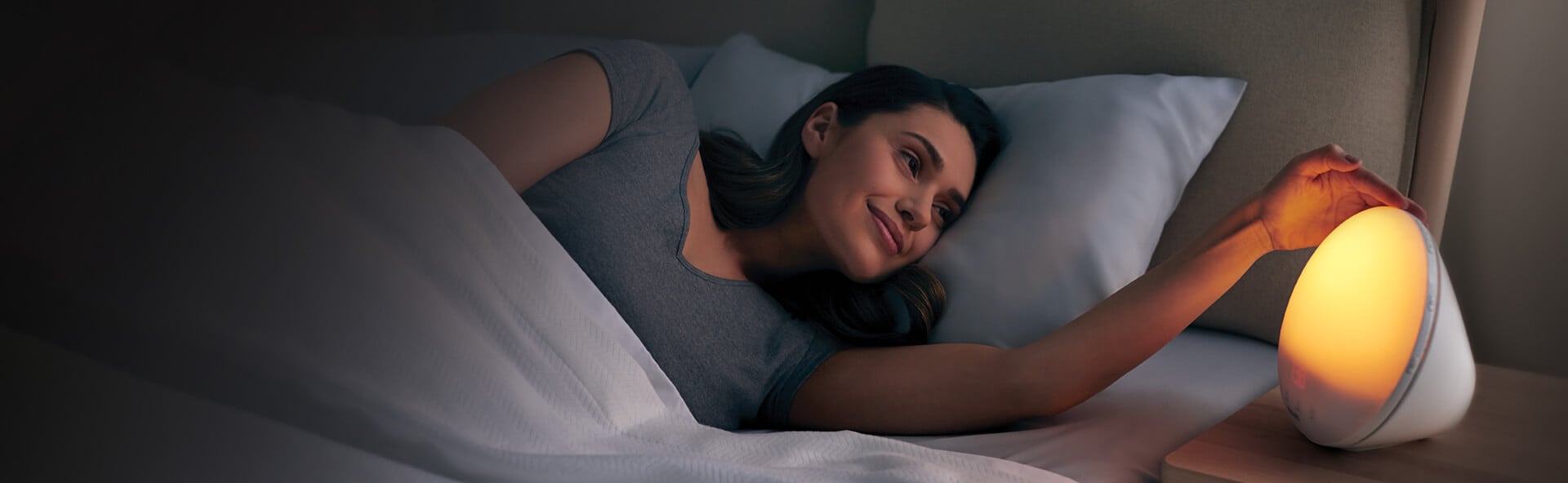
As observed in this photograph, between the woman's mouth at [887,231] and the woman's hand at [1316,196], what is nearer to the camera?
the woman's hand at [1316,196]

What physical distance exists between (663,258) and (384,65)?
0.33 m

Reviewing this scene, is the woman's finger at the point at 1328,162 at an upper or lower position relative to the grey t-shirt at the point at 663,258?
upper

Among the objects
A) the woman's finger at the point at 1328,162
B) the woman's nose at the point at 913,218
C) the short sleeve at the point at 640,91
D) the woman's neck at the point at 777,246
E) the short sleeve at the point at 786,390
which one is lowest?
the short sleeve at the point at 786,390

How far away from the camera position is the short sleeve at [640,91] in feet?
3.02

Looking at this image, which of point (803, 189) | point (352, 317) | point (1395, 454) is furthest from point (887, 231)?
point (352, 317)

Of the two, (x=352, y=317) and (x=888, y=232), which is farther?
(x=888, y=232)

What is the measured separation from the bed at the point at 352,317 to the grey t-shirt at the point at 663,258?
99mm

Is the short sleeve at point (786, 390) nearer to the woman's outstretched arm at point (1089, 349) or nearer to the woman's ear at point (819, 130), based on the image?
the woman's outstretched arm at point (1089, 349)

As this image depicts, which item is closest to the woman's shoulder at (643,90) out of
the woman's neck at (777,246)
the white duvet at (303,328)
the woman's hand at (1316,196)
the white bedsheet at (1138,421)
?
the woman's neck at (777,246)

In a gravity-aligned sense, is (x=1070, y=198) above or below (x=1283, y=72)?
below

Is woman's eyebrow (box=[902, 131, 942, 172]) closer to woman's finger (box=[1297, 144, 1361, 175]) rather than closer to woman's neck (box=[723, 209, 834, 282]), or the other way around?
woman's neck (box=[723, 209, 834, 282])

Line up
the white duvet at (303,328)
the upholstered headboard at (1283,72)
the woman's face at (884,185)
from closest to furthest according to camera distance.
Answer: the white duvet at (303,328) < the woman's face at (884,185) < the upholstered headboard at (1283,72)

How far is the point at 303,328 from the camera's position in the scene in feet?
1.71

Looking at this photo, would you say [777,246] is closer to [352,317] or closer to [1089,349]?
[1089,349]
